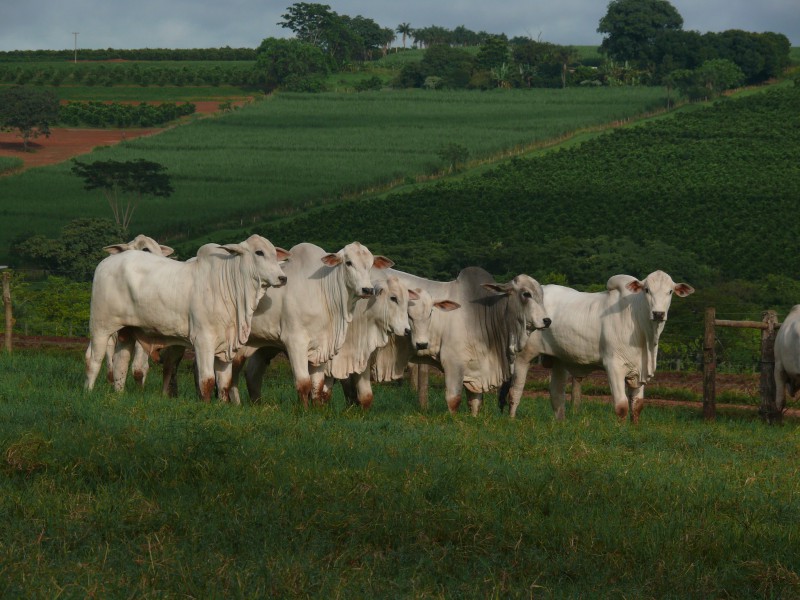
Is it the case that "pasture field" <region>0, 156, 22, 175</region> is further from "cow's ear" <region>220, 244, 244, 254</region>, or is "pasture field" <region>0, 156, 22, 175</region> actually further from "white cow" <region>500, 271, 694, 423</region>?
"white cow" <region>500, 271, 694, 423</region>

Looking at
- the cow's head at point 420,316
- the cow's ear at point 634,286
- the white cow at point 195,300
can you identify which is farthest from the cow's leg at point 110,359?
the cow's ear at point 634,286

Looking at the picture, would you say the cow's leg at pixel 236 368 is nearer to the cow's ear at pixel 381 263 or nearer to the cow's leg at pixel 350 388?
the cow's leg at pixel 350 388

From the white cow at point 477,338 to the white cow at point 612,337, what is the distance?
57cm

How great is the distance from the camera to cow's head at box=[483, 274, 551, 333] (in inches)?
488

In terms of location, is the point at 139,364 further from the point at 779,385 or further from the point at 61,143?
the point at 61,143

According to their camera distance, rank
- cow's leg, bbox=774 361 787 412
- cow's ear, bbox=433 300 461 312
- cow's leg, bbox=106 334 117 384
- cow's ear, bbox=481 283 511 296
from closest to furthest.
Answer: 1. cow's ear, bbox=433 300 461 312
2. cow's ear, bbox=481 283 511 296
3. cow's leg, bbox=106 334 117 384
4. cow's leg, bbox=774 361 787 412

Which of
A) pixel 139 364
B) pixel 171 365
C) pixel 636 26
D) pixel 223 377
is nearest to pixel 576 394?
pixel 223 377

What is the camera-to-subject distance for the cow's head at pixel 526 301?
12406 mm

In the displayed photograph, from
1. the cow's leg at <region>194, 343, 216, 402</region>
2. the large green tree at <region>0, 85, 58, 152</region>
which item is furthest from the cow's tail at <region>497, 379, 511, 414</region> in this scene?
the large green tree at <region>0, 85, 58, 152</region>

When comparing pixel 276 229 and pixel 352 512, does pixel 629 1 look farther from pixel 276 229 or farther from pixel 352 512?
pixel 352 512

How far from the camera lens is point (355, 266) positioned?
1198 centimetres

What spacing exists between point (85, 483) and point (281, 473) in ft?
3.92

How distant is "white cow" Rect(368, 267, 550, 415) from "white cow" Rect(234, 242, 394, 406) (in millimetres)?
770

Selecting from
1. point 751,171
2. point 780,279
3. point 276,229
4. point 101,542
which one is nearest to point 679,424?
point 101,542
